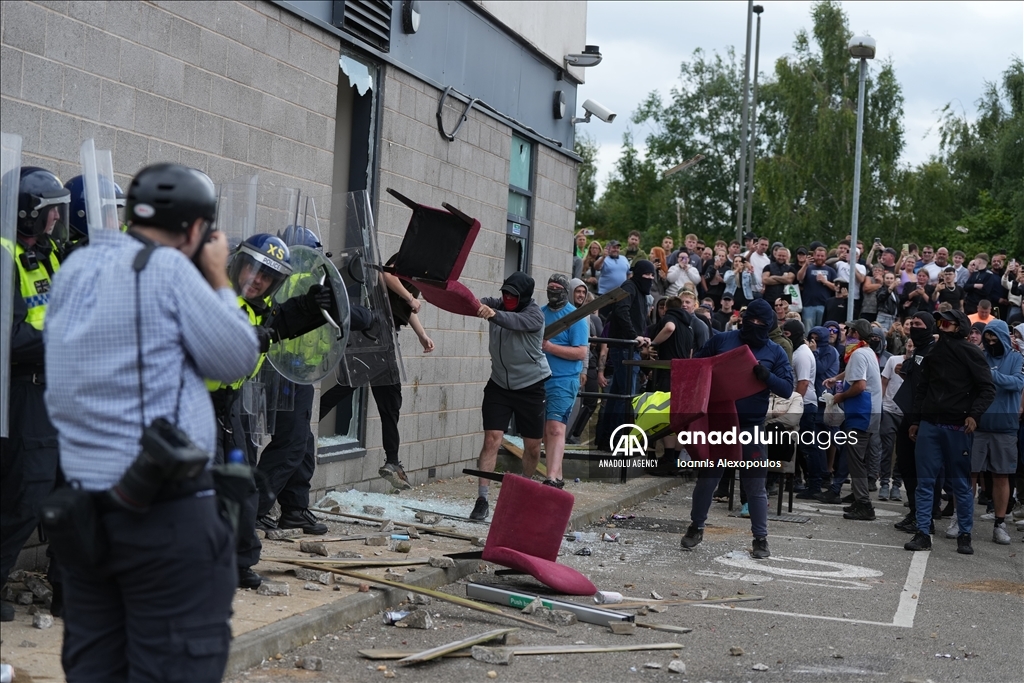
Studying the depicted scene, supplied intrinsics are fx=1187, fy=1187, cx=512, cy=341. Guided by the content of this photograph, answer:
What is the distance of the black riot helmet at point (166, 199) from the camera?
10.5 ft

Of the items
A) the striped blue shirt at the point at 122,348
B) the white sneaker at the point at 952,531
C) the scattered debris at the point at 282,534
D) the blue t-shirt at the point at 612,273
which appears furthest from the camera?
the blue t-shirt at the point at 612,273

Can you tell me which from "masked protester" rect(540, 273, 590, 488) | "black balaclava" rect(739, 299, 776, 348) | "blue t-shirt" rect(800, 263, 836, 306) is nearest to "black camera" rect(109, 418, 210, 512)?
"black balaclava" rect(739, 299, 776, 348)

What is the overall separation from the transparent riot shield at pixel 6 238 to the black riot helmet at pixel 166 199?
2.06 metres

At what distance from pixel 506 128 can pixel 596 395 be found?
124 inches

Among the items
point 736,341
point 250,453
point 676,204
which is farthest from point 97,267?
point 676,204

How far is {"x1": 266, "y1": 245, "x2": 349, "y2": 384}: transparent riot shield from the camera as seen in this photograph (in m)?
6.25

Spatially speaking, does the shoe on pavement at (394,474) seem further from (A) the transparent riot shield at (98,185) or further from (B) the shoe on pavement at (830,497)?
(B) the shoe on pavement at (830,497)

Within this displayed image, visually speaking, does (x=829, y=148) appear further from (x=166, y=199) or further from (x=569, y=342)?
(x=166, y=199)

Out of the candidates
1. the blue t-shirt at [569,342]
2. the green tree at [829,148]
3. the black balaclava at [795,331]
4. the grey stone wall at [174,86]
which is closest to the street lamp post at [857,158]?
the black balaclava at [795,331]

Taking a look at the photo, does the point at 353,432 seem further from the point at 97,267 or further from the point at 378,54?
the point at 97,267

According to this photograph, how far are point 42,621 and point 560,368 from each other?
5.98 metres

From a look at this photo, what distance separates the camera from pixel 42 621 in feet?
17.9

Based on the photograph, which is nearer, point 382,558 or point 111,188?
point 111,188

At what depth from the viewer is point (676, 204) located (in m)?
63.6
